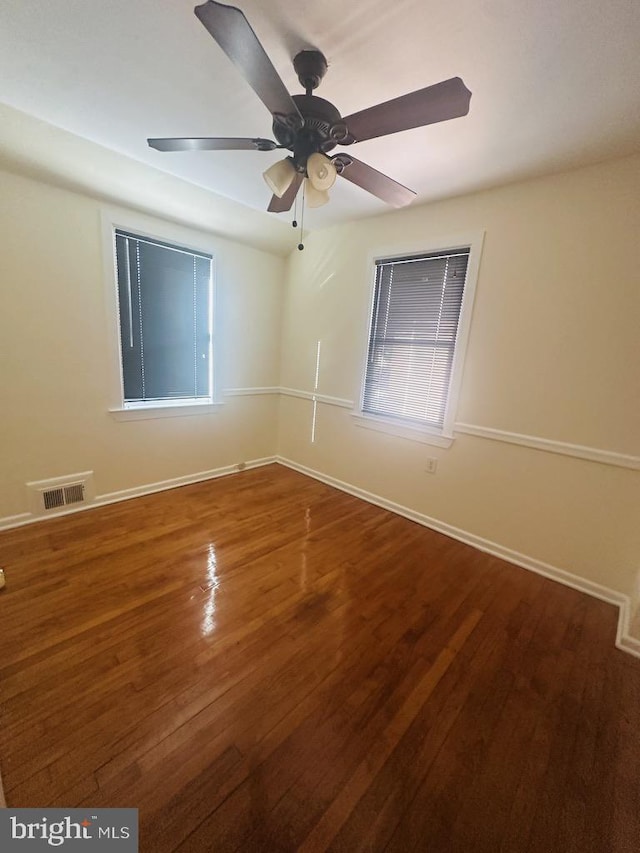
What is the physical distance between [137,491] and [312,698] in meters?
2.39

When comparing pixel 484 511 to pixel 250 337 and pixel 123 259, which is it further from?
pixel 123 259

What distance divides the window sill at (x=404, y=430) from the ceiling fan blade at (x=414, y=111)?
77.6 inches

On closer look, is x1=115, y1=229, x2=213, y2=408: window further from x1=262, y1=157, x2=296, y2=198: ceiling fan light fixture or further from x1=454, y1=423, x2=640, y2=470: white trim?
x1=454, y1=423, x2=640, y2=470: white trim

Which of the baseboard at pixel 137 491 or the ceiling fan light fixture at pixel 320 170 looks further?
the baseboard at pixel 137 491

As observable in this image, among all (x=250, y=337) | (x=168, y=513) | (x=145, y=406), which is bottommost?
(x=168, y=513)

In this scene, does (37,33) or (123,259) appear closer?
(37,33)

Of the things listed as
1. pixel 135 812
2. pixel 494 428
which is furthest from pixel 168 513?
pixel 494 428

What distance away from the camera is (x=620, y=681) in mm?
1487

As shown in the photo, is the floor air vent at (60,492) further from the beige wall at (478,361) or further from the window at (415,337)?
the window at (415,337)

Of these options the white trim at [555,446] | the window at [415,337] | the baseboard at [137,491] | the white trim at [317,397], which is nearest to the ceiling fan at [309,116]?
the window at [415,337]

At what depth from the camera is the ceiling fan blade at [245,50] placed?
2.69 ft

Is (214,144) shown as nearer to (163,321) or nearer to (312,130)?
(312,130)

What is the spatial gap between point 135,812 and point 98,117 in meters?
3.05

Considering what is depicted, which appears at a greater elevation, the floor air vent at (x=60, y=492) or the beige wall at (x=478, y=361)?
the beige wall at (x=478, y=361)
